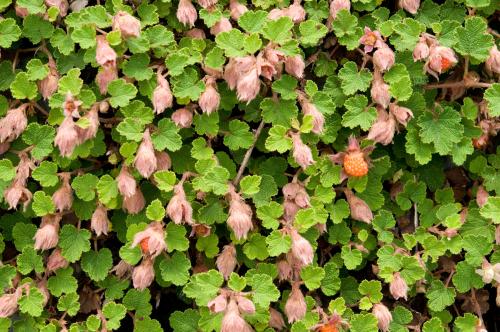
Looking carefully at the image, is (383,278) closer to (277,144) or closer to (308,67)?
(277,144)

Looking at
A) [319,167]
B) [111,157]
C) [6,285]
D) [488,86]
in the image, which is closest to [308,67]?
[319,167]

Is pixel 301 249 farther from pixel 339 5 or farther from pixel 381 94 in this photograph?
pixel 339 5

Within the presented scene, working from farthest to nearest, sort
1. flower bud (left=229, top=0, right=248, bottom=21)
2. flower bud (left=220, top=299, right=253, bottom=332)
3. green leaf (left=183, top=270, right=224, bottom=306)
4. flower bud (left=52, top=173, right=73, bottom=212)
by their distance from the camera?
1. flower bud (left=229, top=0, right=248, bottom=21)
2. flower bud (left=52, top=173, right=73, bottom=212)
3. green leaf (left=183, top=270, right=224, bottom=306)
4. flower bud (left=220, top=299, right=253, bottom=332)

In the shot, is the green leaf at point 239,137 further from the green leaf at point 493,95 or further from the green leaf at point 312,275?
the green leaf at point 493,95

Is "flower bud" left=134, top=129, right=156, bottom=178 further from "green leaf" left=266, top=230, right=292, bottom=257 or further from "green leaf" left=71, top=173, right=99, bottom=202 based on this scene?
"green leaf" left=266, top=230, right=292, bottom=257

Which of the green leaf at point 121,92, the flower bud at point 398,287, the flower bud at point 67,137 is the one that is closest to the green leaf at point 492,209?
the flower bud at point 398,287

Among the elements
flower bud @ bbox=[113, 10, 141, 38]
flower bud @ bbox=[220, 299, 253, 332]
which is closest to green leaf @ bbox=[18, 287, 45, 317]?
flower bud @ bbox=[220, 299, 253, 332]
